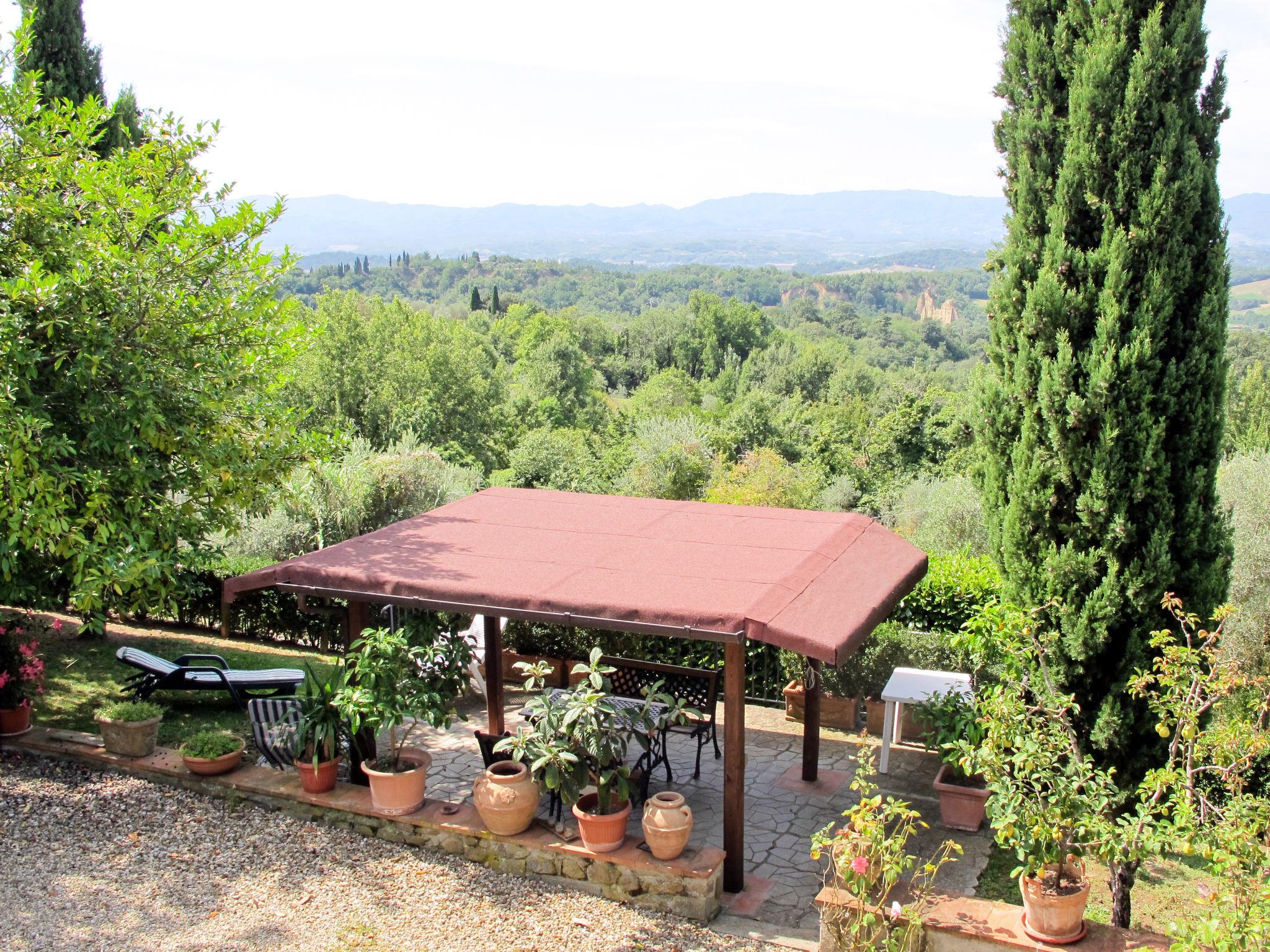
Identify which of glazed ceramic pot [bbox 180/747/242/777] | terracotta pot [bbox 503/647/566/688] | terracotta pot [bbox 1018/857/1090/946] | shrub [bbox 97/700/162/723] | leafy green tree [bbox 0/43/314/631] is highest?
leafy green tree [bbox 0/43/314/631]

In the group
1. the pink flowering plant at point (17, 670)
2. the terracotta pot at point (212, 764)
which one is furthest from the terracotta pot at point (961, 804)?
the pink flowering plant at point (17, 670)

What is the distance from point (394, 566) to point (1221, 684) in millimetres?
5311

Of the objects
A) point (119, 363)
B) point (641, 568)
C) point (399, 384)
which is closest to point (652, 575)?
point (641, 568)

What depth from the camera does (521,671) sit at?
36.2ft

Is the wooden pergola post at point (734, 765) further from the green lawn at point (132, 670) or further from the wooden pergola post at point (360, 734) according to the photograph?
the green lawn at point (132, 670)

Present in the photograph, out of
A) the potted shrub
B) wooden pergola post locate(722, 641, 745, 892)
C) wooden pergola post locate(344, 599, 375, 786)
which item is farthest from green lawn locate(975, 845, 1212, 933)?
the potted shrub

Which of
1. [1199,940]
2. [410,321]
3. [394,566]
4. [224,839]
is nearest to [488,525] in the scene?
[394,566]

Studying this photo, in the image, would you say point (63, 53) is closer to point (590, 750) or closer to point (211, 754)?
point (211, 754)

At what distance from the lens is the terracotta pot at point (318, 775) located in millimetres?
7250

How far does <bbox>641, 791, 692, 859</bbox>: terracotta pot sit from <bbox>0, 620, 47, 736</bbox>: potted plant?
5.61 meters

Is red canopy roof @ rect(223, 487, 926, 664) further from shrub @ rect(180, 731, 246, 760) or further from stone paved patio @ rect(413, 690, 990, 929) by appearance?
stone paved patio @ rect(413, 690, 990, 929)

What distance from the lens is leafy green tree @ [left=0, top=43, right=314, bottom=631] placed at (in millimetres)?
7016

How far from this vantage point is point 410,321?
40.8 meters

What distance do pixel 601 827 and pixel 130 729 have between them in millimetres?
4113
